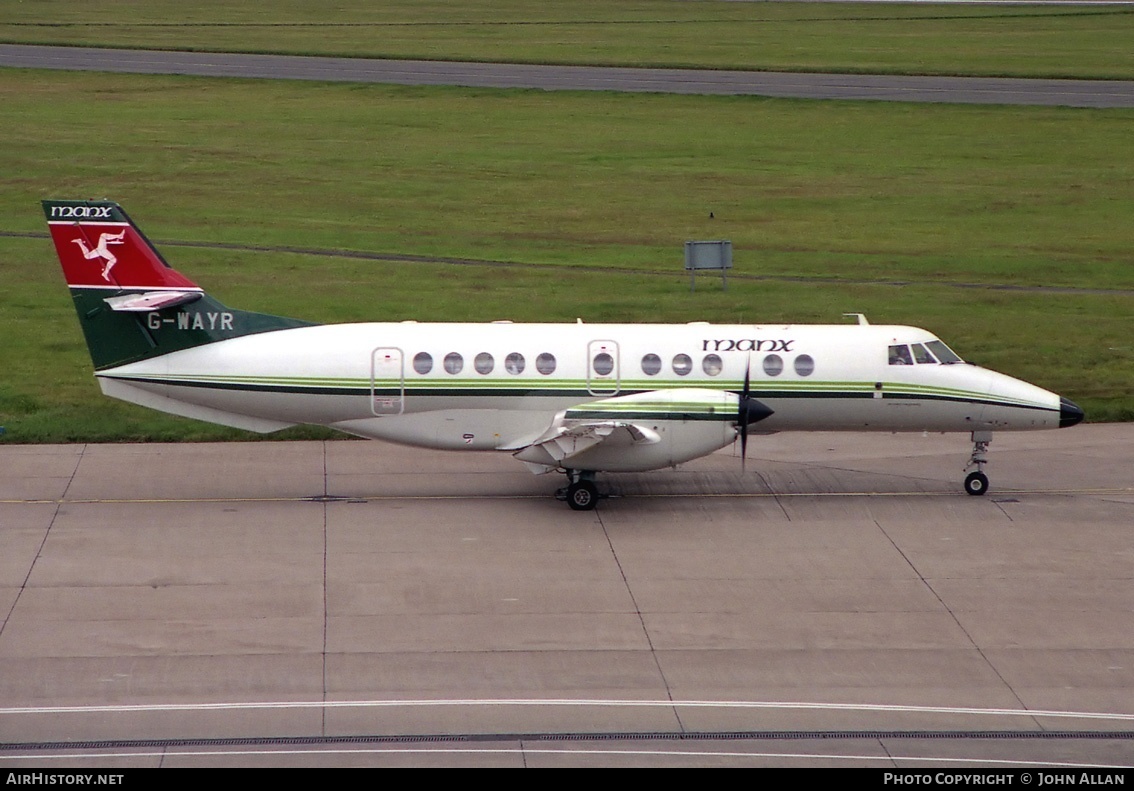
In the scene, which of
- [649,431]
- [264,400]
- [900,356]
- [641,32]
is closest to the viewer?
[649,431]

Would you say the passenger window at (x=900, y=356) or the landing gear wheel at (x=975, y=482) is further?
the landing gear wheel at (x=975, y=482)

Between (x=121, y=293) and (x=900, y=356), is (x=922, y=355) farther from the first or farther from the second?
(x=121, y=293)

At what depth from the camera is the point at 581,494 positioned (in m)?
22.8

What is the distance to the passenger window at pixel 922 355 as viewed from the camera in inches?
929

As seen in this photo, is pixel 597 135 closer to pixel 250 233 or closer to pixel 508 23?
pixel 250 233

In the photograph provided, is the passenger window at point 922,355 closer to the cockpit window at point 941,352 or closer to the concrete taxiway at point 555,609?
the cockpit window at point 941,352

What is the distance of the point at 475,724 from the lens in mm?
15312

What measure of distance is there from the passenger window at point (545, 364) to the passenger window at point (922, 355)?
5.89 meters

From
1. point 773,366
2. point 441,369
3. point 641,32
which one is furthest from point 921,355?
point 641,32

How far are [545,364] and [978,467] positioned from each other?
291 inches

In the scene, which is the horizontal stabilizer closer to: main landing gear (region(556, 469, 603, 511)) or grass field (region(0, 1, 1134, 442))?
grass field (region(0, 1, 1134, 442))

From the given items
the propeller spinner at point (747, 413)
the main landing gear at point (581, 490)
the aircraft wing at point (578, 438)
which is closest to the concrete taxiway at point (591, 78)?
the propeller spinner at point (747, 413)

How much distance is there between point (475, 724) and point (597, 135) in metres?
43.2

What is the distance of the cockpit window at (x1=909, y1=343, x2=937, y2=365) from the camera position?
23594 mm
